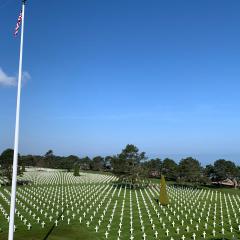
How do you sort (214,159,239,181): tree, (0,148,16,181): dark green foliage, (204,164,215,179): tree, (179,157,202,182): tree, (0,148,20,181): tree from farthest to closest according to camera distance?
1. (204,164,215,179): tree
2. (214,159,239,181): tree
3. (179,157,202,182): tree
4. (0,148,20,181): tree
5. (0,148,16,181): dark green foliage

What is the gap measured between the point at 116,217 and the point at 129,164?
107 ft

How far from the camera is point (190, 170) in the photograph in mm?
69375

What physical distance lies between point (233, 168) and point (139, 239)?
54.8 m

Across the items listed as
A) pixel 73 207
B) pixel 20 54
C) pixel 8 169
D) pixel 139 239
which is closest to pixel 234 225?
pixel 139 239

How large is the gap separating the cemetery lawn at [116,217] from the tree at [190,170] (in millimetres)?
21901

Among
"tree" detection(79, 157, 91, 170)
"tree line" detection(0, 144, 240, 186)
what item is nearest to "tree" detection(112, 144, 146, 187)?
"tree line" detection(0, 144, 240, 186)

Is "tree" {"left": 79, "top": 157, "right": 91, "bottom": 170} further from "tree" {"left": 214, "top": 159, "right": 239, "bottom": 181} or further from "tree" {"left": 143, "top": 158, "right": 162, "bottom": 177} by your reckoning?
"tree" {"left": 214, "top": 159, "right": 239, "bottom": 181}

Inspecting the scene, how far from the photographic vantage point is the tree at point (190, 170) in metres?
69.1

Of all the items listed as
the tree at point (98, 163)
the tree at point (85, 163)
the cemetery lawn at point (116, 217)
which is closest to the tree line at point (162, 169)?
the cemetery lawn at point (116, 217)

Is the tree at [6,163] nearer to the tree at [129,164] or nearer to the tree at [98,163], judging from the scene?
the tree at [129,164]

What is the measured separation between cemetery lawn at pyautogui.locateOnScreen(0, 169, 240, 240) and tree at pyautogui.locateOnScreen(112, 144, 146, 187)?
636 inches

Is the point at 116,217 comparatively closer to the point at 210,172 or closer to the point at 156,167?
the point at 210,172

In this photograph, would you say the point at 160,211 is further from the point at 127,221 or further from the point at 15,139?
the point at 15,139

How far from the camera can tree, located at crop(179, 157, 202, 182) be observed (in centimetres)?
6912
